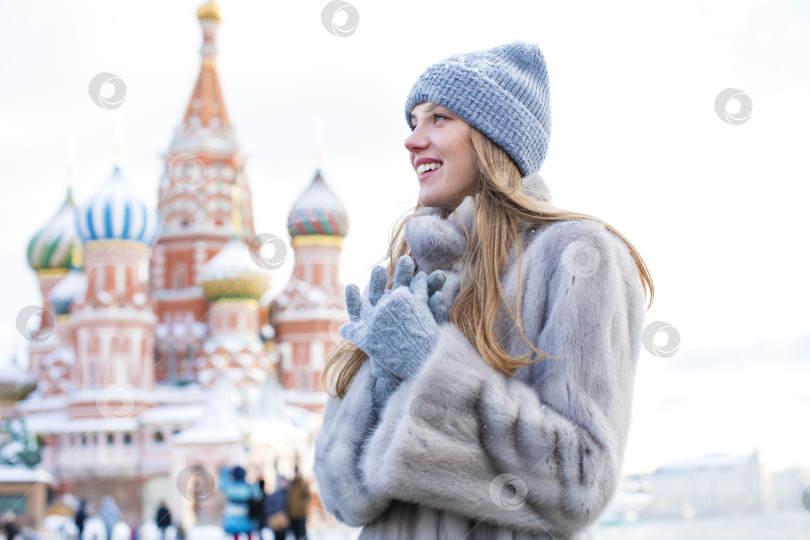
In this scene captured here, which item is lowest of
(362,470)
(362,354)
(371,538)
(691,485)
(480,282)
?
(691,485)

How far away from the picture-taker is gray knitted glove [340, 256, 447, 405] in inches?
68.2

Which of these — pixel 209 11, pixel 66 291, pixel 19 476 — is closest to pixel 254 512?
pixel 19 476

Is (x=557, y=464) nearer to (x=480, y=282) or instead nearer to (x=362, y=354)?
(x=480, y=282)

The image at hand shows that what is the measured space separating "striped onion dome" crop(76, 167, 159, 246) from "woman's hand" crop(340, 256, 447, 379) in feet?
77.4

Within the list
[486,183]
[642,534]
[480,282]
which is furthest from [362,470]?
[642,534]

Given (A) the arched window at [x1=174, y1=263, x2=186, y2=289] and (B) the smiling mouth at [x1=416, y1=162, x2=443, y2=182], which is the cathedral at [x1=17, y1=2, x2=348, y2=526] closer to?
(A) the arched window at [x1=174, y1=263, x2=186, y2=289]

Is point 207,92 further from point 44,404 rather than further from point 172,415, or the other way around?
point 172,415

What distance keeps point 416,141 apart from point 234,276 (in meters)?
23.6

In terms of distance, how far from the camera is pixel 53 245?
29.7m

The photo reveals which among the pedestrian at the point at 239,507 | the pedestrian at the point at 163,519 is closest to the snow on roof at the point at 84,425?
the pedestrian at the point at 163,519

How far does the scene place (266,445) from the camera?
19953 millimetres

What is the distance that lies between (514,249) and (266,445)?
1870 cm

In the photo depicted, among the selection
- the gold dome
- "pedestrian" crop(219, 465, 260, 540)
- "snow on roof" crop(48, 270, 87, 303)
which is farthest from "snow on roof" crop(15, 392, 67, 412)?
"pedestrian" crop(219, 465, 260, 540)

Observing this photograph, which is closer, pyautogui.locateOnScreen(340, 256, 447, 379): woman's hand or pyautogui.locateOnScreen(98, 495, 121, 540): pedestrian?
pyautogui.locateOnScreen(340, 256, 447, 379): woman's hand
